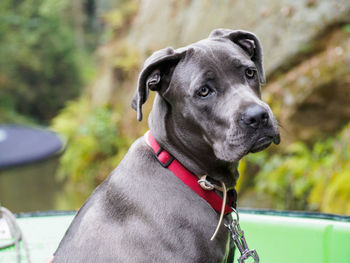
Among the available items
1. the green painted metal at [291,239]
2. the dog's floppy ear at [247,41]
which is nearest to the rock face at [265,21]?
the green painted metal at [291,239]

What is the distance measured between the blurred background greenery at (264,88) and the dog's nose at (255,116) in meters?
0.79

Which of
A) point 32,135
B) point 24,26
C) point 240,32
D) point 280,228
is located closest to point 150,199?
point 240,32

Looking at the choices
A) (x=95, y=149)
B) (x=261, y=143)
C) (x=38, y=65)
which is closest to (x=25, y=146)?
(x=95, y=149)

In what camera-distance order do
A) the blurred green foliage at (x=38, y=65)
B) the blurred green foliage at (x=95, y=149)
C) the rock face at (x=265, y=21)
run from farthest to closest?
the blurred green foliage at (x=38, y=65) → the blurred green foliage at (x=95, y=149) → the rock face at (x=265, y=21)

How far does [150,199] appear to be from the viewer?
1.64 metres

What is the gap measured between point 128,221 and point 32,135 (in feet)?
15.2

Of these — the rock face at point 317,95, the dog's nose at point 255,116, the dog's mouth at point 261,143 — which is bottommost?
the rock face at point 317,95

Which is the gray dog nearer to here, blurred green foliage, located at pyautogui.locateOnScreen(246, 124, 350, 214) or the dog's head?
the dog's head

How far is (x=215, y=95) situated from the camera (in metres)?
1.64

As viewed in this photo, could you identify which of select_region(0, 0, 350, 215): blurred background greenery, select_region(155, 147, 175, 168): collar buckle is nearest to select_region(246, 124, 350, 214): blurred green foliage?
select_region(0, 0, 350, 215): blurred background greenery

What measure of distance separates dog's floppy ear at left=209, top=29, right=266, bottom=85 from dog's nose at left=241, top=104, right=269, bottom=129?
374 mm

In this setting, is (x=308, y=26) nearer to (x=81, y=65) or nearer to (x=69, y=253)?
(x=69, y=253)

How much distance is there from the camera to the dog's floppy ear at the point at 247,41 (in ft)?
5.99

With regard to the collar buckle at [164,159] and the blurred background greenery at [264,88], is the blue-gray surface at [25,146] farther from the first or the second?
the collar buckle at [164,159]
